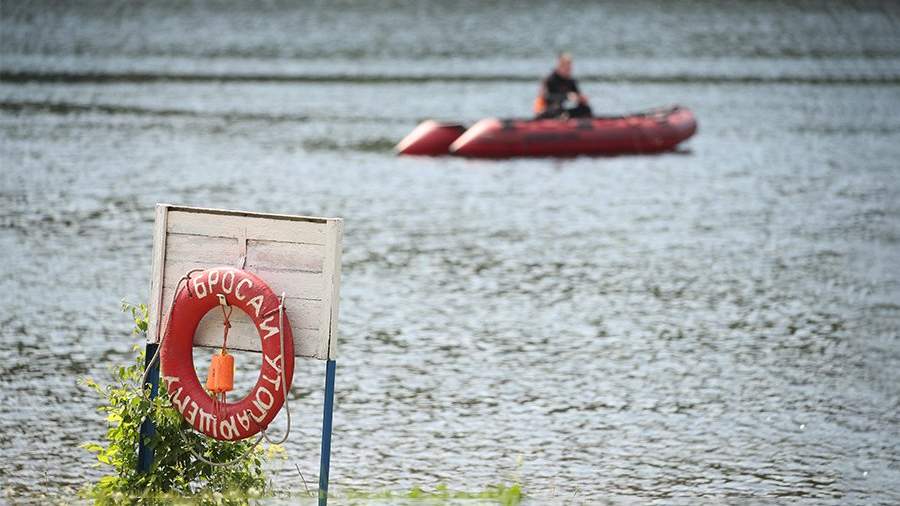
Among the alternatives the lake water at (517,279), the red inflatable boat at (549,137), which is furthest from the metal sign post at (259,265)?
the red inflatable boat at (549,137)

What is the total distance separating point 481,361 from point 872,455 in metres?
3.38

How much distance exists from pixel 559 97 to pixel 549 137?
108cm

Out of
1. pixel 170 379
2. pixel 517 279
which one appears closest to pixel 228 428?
pixel 170 379

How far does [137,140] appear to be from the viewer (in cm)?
2628

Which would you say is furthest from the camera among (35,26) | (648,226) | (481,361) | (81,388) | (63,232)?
(35,26)

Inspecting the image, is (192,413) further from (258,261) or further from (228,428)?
(258,261)

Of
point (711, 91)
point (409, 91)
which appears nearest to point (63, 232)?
point (409, 91)

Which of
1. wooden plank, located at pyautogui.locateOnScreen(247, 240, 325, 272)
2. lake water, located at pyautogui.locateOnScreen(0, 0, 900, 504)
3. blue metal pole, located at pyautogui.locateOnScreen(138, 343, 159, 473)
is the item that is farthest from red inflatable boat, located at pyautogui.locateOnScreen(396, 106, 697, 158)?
wooden plank, located at pyautogui.locateOnScreen(247, 240, 325, 272)

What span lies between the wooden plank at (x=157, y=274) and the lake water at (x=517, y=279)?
1.37 meters

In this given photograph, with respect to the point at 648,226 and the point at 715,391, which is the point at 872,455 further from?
the point at 648,226

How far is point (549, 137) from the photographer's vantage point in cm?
2447

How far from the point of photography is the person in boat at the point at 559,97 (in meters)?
25.0

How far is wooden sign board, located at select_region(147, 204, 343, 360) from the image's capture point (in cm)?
661

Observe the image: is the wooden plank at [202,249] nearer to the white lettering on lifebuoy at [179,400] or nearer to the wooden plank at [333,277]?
the wooden plank at [333,277]
